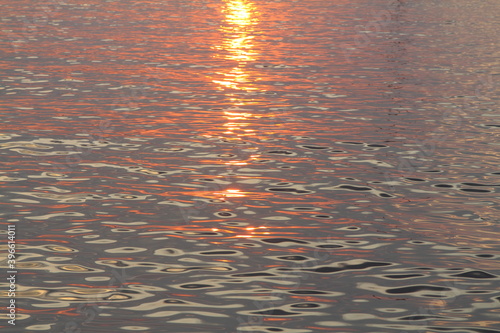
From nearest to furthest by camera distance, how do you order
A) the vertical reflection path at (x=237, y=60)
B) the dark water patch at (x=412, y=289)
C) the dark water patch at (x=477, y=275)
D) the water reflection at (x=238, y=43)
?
the dark water patch at (x=412, y=289) → the dark water patch at (x=477, y=275) → the vertical reflection path at (x=237, y=60) → the water reflection at (x=238, y=43)

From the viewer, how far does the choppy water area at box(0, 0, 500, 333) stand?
1503 centimetres

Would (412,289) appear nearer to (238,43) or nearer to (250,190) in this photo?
(250,190)

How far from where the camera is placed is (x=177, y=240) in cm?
1831

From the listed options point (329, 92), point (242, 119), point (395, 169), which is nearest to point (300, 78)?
point (329, 92)

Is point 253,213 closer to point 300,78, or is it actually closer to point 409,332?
point 409,332

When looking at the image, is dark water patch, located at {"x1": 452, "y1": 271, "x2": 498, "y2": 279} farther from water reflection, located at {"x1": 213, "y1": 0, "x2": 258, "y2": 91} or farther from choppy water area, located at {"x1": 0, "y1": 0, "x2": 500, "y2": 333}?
water reflection, located at {"x1": 213, "y1": 0, "x2": 258, "y2": 91}

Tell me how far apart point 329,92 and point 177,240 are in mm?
19395

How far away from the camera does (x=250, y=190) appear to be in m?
A: 22.1

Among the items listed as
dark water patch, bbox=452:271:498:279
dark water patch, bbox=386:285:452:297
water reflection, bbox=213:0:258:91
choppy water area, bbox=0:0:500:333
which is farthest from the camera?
water reflection, bbox=213:0:258:91

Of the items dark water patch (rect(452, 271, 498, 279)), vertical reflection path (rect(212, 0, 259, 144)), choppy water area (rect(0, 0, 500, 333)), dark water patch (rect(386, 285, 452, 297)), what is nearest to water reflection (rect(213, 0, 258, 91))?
vertical reflection path (rect(212, 0, 259, 144))

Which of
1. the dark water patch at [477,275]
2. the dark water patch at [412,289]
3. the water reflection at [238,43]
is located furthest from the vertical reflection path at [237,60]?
the dark water patch at [412,289]

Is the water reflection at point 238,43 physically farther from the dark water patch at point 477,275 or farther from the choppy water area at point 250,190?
the dark water patch at point 477,275

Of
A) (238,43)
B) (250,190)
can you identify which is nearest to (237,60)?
(238,43)

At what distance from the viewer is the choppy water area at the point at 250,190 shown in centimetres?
1503
